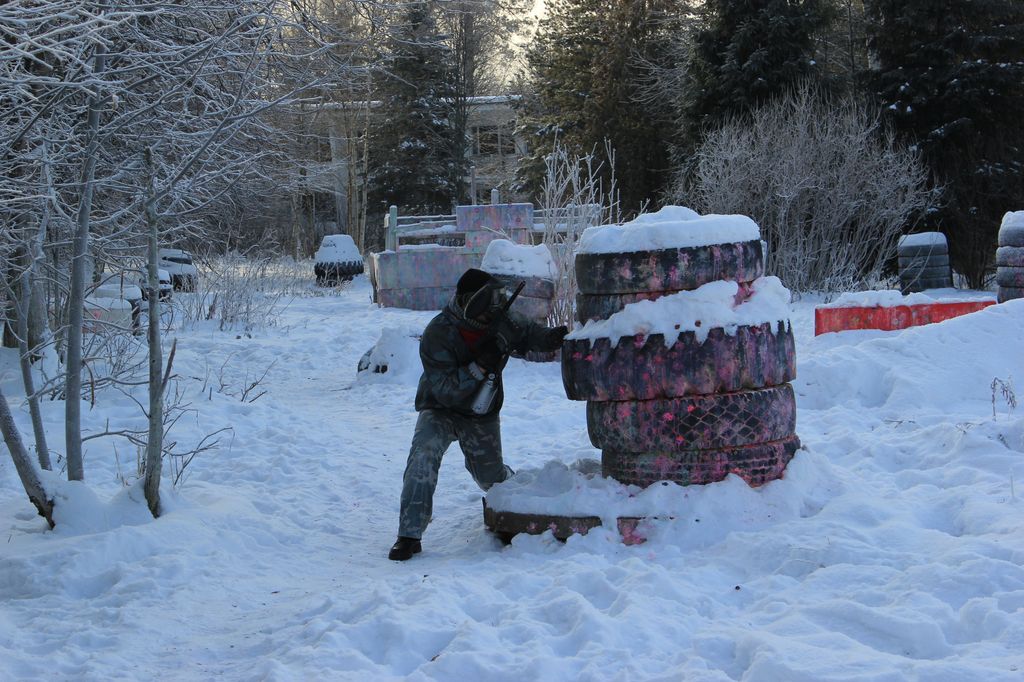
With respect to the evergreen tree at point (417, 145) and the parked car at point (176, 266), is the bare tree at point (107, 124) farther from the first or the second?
the evergreen tree at point (417, 145)

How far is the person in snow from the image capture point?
4887mm

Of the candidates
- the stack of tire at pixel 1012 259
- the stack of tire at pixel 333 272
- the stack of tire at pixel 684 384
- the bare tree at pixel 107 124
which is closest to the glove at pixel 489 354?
the stack of tire at pixel 684 384

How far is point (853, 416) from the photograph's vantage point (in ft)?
22.2

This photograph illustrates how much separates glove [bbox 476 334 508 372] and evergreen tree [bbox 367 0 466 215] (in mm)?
28224

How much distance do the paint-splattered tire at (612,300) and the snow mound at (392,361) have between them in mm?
5396

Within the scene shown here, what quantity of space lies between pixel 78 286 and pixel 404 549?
2.00 metres

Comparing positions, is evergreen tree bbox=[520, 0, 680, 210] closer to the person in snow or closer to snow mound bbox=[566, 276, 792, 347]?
the person in snow

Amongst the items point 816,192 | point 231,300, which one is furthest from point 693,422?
point 816,192

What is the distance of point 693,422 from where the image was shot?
173 inches

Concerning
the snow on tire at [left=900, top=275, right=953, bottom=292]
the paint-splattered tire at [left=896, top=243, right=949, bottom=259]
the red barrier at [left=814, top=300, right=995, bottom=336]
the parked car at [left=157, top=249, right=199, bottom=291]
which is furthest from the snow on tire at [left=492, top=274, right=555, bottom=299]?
the parked car at [left=157, top=249, right=199, bottom=291]

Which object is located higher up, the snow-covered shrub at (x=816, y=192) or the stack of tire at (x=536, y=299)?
the snow-covered shrub at (x=816, y=192)

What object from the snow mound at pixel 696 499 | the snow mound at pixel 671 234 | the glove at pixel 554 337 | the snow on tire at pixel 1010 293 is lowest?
the snow mound at pixel 696 499

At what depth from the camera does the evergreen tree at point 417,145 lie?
32.5m

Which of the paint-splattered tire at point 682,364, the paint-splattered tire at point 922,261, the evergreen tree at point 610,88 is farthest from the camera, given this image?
the evergreen tree at point 610,88
